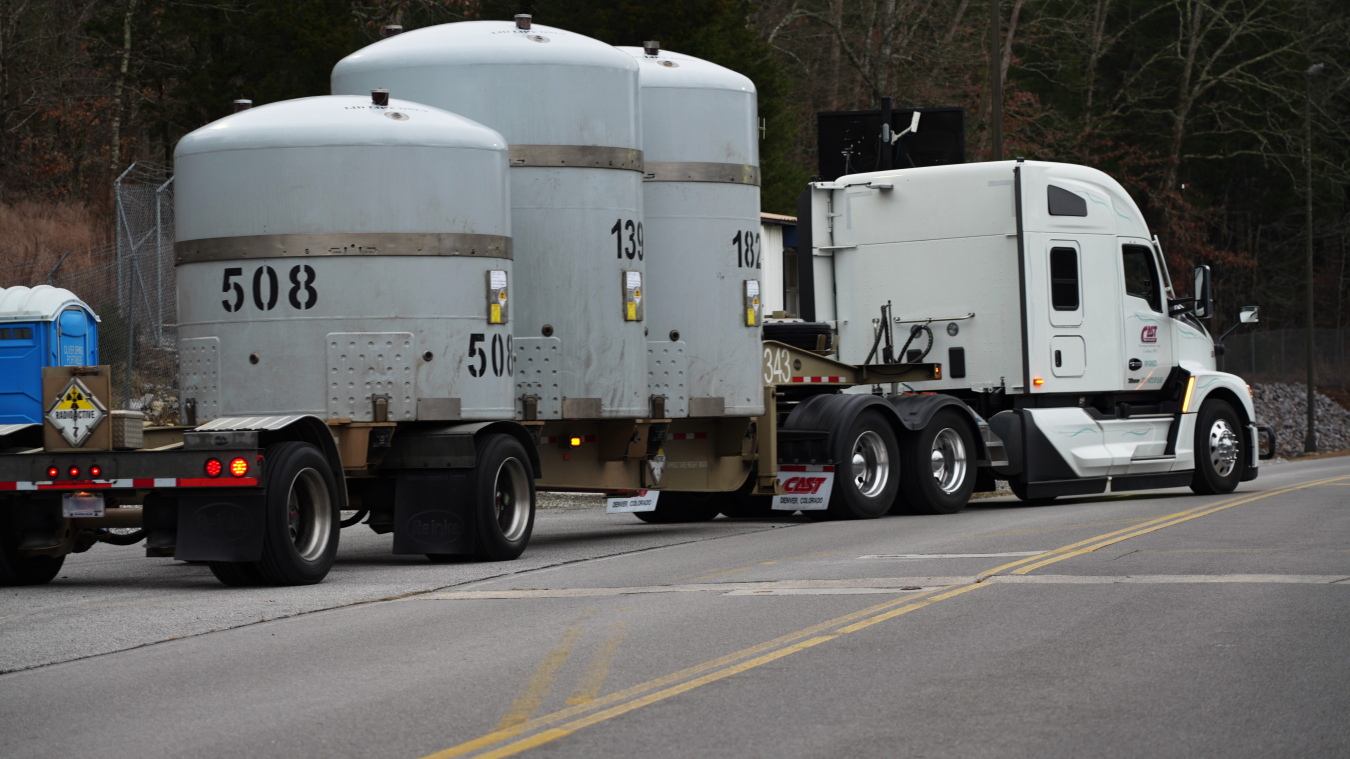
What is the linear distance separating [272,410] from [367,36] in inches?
897

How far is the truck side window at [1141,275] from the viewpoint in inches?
771

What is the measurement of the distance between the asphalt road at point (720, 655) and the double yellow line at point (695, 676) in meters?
0.02

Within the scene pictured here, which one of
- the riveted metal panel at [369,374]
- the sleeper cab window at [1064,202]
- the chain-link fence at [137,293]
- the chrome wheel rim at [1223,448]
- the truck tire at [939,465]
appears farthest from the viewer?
the chain-link fence at [137,293]

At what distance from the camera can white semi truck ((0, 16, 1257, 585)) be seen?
11719 mm

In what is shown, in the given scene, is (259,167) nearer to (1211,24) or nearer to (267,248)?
(267,248)

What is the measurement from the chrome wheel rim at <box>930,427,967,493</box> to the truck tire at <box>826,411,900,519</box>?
0.61m

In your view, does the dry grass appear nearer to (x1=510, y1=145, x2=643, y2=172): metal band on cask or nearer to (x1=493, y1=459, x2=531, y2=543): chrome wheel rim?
(x1=510, y1=145, x2=643, y2=172): metal band on cask

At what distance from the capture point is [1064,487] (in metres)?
19.0

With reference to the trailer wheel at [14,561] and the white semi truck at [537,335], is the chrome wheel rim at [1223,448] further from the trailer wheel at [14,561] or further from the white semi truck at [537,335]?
the trailer wheel at [14,561]

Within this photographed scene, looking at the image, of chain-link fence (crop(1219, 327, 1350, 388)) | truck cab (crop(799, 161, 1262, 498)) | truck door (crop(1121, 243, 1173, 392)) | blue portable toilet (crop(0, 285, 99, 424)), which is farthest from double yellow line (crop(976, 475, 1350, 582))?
chain-link fence (crop(1219, 327, 1350, 388))

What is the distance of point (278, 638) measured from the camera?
9.02 meters

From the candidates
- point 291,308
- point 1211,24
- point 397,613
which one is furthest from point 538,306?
point 1211,24

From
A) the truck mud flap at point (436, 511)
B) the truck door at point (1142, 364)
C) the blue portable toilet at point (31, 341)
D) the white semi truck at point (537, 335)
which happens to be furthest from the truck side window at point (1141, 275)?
the blue portable toilet at point (31, 341)

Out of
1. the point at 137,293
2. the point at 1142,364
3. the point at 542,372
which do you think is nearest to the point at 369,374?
the point at 542,372
